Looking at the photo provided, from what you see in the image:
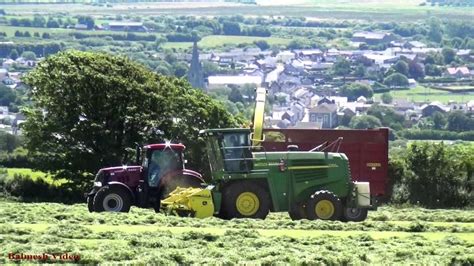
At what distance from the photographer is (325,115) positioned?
11294 cm

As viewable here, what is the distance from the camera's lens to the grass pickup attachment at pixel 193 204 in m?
28.3

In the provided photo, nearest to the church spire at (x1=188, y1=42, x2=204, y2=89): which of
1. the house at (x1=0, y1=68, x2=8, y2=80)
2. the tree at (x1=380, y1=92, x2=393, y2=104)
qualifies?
the tree at (x1=380, y1=92, x2=393, y2=104)

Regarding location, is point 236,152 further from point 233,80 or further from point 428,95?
point 233,80

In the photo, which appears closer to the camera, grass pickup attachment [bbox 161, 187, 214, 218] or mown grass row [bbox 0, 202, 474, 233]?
mown grass row [bbox 0, 202, 474, 233]

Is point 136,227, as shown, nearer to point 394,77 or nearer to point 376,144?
point 376,144

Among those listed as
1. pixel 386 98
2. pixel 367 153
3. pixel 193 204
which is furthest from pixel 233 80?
pixel 193 204

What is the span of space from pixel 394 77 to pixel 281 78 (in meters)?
13.6

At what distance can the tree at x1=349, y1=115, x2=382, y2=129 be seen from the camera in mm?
106625

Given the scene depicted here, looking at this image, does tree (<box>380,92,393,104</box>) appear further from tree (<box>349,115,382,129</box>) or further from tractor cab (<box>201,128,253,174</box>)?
tractor cab (<box>201,128,253,174</box>)

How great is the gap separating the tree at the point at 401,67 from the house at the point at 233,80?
61.2ft

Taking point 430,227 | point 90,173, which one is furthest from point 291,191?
point 90,173

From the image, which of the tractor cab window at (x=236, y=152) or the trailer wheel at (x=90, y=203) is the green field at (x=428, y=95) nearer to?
the trailer wheel at (x=90, y=203)

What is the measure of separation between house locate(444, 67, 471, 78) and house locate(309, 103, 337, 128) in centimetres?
5498

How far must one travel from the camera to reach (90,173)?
43.3 meters
